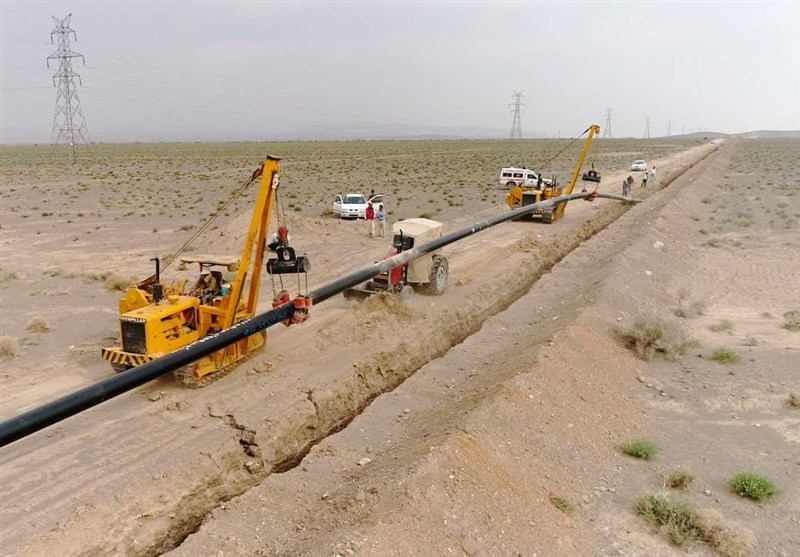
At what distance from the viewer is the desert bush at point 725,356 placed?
1265 cm

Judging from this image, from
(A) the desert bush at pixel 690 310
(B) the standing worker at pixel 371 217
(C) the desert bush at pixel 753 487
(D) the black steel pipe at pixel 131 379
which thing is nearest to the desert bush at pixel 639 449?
(C) the desert bush at pixel 753 487

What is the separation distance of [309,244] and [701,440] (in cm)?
1807

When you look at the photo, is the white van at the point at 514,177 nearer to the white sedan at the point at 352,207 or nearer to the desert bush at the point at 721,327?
the white sedan at the point at 352,207

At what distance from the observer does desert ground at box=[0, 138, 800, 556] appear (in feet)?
24.3

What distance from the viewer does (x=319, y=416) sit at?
1080cm

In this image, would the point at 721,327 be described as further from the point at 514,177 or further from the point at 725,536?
the point at 514,177

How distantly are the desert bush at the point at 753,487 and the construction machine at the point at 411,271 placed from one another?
9.50 metres

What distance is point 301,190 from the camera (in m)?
47.7

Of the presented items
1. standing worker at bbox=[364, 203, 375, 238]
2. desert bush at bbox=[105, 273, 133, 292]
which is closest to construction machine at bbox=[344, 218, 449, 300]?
desert bush at bbox=[105, 273, 133, 292]

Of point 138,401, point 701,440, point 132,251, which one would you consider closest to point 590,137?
point 132,251

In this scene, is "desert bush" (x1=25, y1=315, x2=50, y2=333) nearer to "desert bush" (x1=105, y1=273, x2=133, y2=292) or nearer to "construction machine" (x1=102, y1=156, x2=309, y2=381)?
"desert bush" (x1=105, y1=273, x2=133, y2=292)

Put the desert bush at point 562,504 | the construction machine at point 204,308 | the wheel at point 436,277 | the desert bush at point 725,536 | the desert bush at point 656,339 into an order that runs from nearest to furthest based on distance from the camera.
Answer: the desert bush at point 725,536 → the desert bush at point 562,504 → the construction machine at point 204,308 → the desert bush at point 656,339 → the wheel at point 436,277

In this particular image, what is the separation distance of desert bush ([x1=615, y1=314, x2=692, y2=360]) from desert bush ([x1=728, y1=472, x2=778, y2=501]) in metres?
4.43

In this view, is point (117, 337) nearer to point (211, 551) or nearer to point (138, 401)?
point (138, 401)
